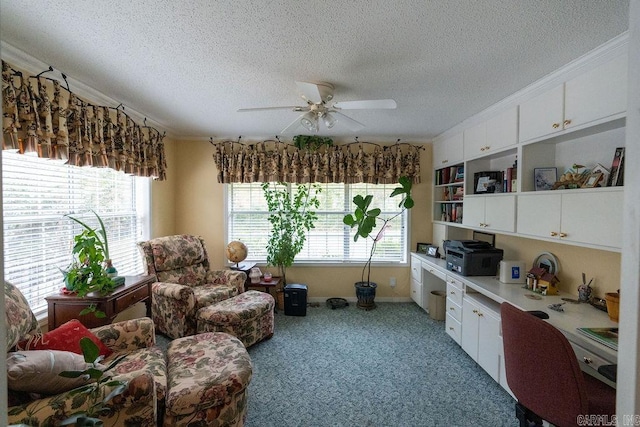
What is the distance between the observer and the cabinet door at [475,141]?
299cm

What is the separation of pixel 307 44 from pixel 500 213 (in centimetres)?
222

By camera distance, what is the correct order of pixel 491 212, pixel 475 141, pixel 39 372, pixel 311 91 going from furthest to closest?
pixel 475 141
pixel 491 212
pixel 311 91
pixel 39 372

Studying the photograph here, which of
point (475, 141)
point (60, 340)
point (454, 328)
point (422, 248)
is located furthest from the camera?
point (422, 248)

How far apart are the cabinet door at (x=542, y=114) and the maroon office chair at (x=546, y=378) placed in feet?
4.77

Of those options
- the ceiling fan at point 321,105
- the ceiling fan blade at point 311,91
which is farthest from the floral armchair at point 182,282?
the ceiling fan blade at point 311,91

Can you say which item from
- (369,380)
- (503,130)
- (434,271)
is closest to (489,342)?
(369,380)

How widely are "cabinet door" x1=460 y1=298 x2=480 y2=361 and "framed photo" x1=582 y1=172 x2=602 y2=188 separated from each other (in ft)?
4.16

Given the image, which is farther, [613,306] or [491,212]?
[491,212]

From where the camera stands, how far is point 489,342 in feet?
7.95

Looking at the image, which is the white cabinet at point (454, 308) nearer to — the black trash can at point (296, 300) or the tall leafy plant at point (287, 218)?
the black trash can at point (296, 300)

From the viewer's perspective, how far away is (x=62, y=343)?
5.64ft

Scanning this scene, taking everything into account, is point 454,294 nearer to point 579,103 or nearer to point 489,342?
point 489,342

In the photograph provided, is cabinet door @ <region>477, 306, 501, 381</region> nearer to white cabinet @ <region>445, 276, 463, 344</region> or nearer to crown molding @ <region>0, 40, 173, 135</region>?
white cabinet @ <region>445, 276, 463, 344</region>

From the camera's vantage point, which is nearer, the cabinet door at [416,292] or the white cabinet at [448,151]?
the white cabinet at [448,151]
